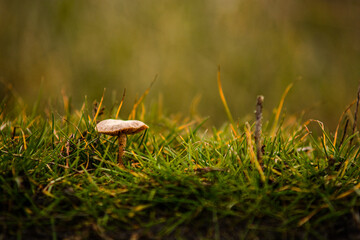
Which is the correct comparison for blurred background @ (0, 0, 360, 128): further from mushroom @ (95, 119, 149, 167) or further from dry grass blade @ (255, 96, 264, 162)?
dry grass blade @ (255, 96, 264, 162)

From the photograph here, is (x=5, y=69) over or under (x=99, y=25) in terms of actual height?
under

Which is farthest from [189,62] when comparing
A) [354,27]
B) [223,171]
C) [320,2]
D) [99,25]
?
[223,171]

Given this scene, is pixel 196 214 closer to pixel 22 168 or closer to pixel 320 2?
pixel 22 168

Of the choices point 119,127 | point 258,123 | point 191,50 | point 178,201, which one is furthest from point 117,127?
point 191,50

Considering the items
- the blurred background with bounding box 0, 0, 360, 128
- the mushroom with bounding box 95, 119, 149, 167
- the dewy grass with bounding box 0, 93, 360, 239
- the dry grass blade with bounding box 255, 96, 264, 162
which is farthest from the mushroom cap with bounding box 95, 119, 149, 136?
the blurred background with bounding box 0, 0, 360, 128

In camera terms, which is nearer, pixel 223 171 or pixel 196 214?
pixel 196 214

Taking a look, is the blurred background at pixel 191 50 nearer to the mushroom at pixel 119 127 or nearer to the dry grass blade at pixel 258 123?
the mushroom at pixel 119 127

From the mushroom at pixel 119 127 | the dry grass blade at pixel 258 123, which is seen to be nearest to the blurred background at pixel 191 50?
the mushroom at pixel 119 127

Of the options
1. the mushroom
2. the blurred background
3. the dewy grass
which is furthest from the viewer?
the blurred background

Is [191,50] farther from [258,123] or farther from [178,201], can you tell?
[178,201]
